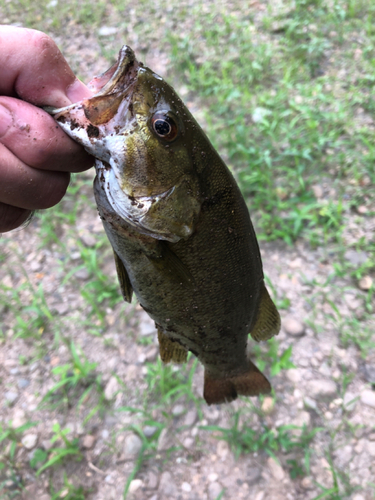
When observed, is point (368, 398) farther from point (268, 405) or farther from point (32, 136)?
point (32, 136)

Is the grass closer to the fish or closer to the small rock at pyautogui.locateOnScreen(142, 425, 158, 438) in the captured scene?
the small rock at pyautogui.locateOnScreen(142, 425, 158, 438)

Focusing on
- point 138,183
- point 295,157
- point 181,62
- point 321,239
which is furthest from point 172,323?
point 181,62

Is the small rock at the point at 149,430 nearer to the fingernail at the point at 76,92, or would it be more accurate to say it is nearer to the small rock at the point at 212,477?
the small rock at the point at 212,477

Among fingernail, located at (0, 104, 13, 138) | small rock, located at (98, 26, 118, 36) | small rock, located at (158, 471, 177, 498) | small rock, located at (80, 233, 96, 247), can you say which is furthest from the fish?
small rock, located at (98, 26, 118, 36)

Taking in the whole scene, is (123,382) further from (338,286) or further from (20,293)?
(338,286)

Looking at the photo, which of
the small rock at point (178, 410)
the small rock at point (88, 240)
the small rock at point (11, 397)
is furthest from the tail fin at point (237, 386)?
the small rock at point (88, 240)
